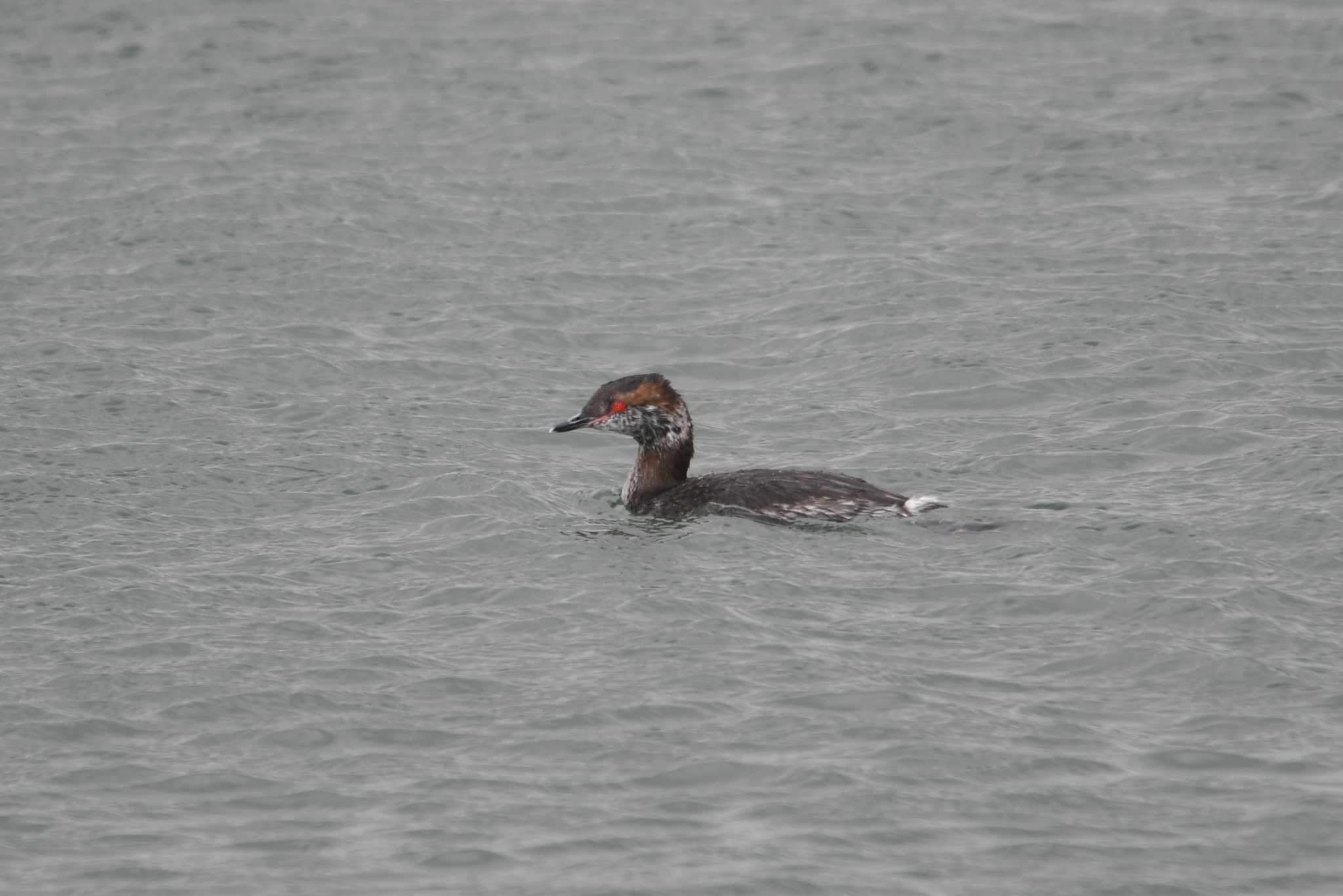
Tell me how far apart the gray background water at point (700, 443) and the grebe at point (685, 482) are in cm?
18

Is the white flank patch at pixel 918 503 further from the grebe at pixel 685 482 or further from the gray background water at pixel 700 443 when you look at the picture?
the gray background water at pixel 700 443

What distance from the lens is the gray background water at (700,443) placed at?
8.75 m

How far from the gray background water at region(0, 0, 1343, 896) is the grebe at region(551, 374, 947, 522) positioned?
7.2 inches

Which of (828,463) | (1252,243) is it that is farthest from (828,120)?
(828,463)

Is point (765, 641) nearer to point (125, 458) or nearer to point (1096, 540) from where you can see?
point (1096, 540)

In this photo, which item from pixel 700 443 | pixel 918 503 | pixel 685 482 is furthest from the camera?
pixel 700 443

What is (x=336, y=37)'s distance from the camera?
81.3 feet

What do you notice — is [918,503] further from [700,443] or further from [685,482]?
[700,443]

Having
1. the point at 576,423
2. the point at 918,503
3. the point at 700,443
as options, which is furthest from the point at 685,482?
the point at 918,503

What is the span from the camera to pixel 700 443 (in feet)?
49.4

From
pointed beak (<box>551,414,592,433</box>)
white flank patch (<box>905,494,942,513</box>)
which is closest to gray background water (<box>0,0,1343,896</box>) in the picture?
white flank patch (<box>905,494,942,513</box>)

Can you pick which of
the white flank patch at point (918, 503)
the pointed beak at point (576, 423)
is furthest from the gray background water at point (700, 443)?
the pointed beak at point (576, 423)

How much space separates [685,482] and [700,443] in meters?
1.49

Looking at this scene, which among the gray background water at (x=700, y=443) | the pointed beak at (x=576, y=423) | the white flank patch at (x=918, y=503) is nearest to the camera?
the gray background water at (x=700, y=443)
